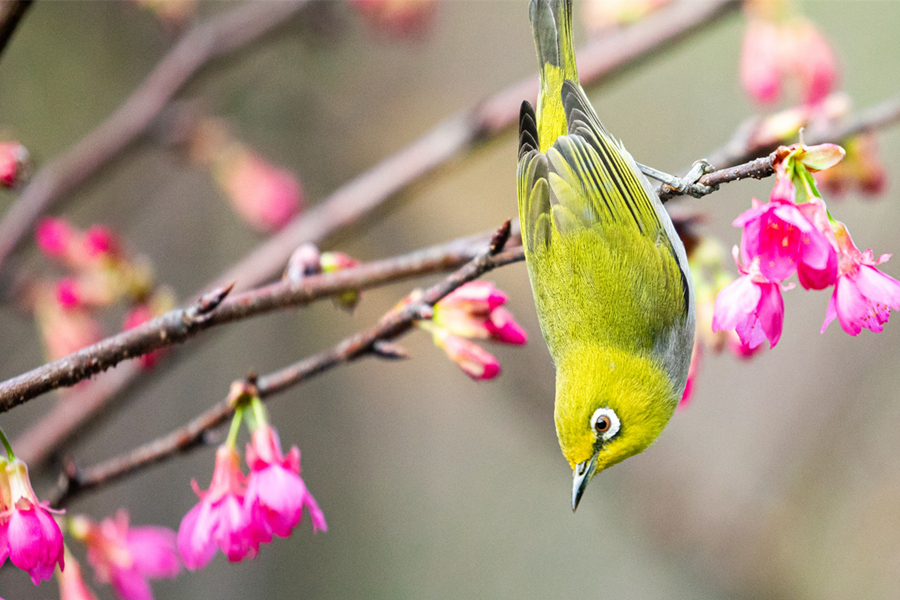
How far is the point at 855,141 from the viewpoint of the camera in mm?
1594

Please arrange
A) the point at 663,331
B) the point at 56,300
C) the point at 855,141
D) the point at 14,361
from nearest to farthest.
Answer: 1. the point at 663,331
2. the point at 855,141
3. the point at 56,300
4. the point at 14,361

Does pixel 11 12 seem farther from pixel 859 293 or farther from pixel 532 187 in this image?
pixel 859 293

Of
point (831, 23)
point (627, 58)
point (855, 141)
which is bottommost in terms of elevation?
point (855, 141)

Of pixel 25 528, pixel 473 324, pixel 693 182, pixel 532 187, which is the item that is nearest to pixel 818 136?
pixel 693 182

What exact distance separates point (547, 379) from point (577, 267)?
1395mm

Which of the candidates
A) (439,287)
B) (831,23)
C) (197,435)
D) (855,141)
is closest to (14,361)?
(197,435)

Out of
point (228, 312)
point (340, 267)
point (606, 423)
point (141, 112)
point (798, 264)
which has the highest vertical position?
point (141, 112)

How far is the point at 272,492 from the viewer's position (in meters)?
1.09

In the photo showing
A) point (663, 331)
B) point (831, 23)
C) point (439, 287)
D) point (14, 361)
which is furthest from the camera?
point (831, 23)

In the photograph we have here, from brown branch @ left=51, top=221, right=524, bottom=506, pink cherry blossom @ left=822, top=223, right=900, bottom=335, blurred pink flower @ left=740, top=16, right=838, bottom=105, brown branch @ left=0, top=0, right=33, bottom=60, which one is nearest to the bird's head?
brown branch @ left=51, top=221, right=524, bottom=506

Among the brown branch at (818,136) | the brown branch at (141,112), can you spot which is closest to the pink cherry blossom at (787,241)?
the brown branch at (818,136)

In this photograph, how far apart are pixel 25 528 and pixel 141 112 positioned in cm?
134

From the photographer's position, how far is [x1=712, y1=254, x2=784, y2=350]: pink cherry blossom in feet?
3.35

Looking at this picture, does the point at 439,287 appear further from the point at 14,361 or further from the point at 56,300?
the point at 14,361
